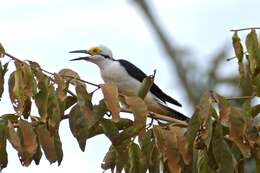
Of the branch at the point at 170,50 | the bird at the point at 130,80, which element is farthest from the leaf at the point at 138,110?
the branch at the point at 170,50

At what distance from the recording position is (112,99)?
4367mm

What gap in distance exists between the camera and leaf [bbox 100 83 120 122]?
434 cm

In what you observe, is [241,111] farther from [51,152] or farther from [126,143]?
[51,152]

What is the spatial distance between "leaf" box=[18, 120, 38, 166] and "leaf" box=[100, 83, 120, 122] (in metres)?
0.33

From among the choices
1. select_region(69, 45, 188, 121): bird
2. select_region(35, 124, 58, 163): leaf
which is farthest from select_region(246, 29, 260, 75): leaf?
select_region(69, 45, 188, 121): bird

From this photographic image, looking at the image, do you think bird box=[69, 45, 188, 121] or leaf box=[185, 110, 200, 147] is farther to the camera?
bird box=[69, 45, 188, 121]

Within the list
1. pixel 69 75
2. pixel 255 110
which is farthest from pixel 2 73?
pixel 255 110

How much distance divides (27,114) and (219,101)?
0.85m

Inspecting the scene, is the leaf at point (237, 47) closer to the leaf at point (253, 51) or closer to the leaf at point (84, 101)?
the leaf at point (253, 51)

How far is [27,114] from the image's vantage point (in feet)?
15.0

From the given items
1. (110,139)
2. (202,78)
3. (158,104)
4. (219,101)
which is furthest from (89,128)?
(202,78)

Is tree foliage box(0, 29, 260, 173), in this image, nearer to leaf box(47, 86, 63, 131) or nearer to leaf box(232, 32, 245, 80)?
leaf box(47, 86, 63, 131)

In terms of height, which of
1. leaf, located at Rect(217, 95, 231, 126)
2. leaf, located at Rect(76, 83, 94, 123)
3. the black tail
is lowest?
leaf, located at Rect(217, 95, 231, 126)

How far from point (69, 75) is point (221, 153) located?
825 mm
